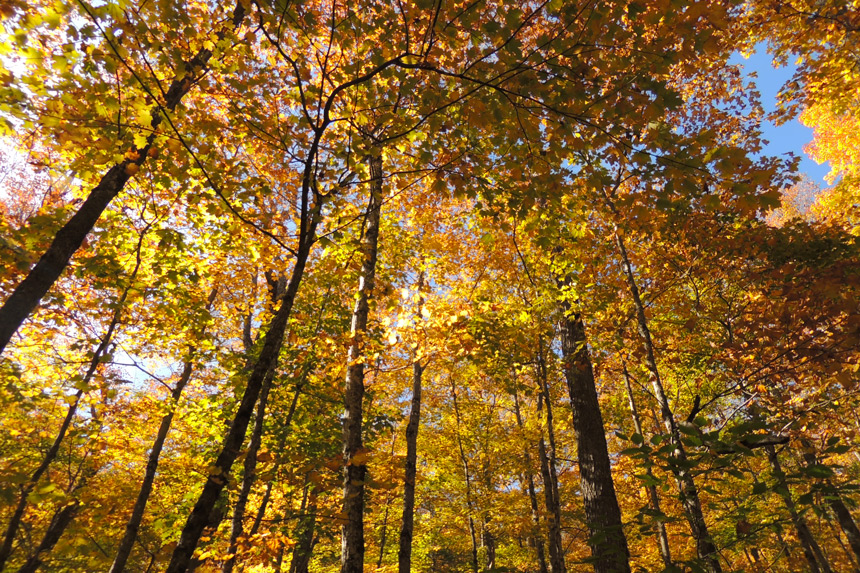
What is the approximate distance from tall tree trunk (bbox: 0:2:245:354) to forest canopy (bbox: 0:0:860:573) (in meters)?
0.04

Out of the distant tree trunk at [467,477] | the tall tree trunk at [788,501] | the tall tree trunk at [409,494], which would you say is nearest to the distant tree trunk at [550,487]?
the distant tree trunk at [467,477]

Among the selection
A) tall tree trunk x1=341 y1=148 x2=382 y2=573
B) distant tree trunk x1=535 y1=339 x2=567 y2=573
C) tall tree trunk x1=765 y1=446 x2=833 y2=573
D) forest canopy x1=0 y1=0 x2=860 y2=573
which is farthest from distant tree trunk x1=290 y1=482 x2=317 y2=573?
tall tree trunk x1=765 y1=446 x2=833 y2=573

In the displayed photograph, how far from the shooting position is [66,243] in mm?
5199

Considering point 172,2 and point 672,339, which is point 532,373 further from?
point 172,2

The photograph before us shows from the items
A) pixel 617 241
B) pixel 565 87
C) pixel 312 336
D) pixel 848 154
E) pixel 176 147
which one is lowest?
pixel 176 147

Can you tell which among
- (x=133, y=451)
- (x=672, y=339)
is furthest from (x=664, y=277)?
(x=133, y=451)

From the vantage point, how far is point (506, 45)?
126 inches

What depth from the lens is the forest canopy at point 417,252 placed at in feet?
11.1

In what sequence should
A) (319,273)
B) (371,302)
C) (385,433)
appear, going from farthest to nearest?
1. (385,433)
2. (319,273)
3. (371,302)

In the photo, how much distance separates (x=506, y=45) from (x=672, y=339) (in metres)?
10.6

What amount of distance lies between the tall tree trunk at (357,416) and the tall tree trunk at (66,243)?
2793mm

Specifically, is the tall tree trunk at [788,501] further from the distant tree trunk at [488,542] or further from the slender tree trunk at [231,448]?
the distant tree trunk at [488,542]

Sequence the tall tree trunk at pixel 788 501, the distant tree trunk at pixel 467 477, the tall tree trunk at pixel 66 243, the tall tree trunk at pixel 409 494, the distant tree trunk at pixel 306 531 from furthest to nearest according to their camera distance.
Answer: the distant tree trunk at pixel 467 477, the distant tree trunk at pixel 306 531, the tall tree trunk at pixel 409 494, the tall tree trunk at pixel 66 243, the tall tree trunk at pixel 788 501

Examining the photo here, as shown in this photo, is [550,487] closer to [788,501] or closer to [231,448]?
[788,501]
